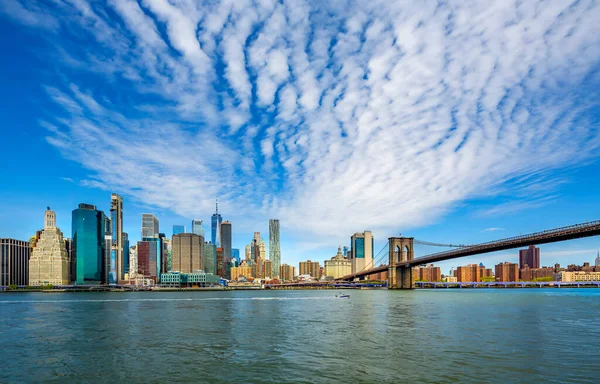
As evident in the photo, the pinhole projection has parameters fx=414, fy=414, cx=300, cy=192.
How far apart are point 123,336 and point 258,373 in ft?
60.8

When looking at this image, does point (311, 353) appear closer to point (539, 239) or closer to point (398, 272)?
point (539, 239)

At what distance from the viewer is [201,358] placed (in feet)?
79.9

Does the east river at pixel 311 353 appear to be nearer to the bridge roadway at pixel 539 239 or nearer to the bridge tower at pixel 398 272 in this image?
the bridge roadway at pixel 539 239

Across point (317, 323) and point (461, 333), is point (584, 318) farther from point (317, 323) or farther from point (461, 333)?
point (317, 323)

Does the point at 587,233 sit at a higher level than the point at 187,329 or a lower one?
higher

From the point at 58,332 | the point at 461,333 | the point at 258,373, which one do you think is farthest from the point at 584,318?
the point at 58,332

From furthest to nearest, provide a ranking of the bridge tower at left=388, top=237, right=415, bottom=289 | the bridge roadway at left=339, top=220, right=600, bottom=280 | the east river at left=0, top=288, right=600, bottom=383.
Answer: the bridge tower at left=388, top=237, right=415, bottom=289 → the bridge roadway at left=339, top=220, right=600, bottom=280 → the east river at left=0, top=288, right=600, bottom=383

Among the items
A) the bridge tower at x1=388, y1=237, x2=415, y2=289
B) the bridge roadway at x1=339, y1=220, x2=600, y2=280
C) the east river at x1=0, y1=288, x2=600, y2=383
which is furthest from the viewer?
the bridge tower at x1=388, y1=237, x2=415, y2=289

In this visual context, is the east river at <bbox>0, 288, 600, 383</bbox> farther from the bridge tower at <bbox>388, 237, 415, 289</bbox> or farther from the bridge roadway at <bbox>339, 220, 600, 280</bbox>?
the bridge tower at <bbox>388, 237, 415, 289</bbox>

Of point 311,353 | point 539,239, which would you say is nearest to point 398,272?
point 539,239

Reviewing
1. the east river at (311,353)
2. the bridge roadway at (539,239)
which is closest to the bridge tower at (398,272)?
the bridge roadway at (539,239)

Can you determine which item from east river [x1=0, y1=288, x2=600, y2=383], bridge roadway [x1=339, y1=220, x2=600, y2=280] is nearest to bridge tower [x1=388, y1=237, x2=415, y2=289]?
bridge roadway [x1=339, y1=220, x2=600, y2=280]

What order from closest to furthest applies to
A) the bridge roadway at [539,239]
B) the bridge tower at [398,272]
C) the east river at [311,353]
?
the east river at [311,353] < the bridge roadway at [539,239] < the bridge tower at [398,272]

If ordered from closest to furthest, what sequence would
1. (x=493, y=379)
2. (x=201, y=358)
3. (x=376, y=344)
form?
(x=493, y=379) → (x=201, y=358) → (x=376, y=344)
